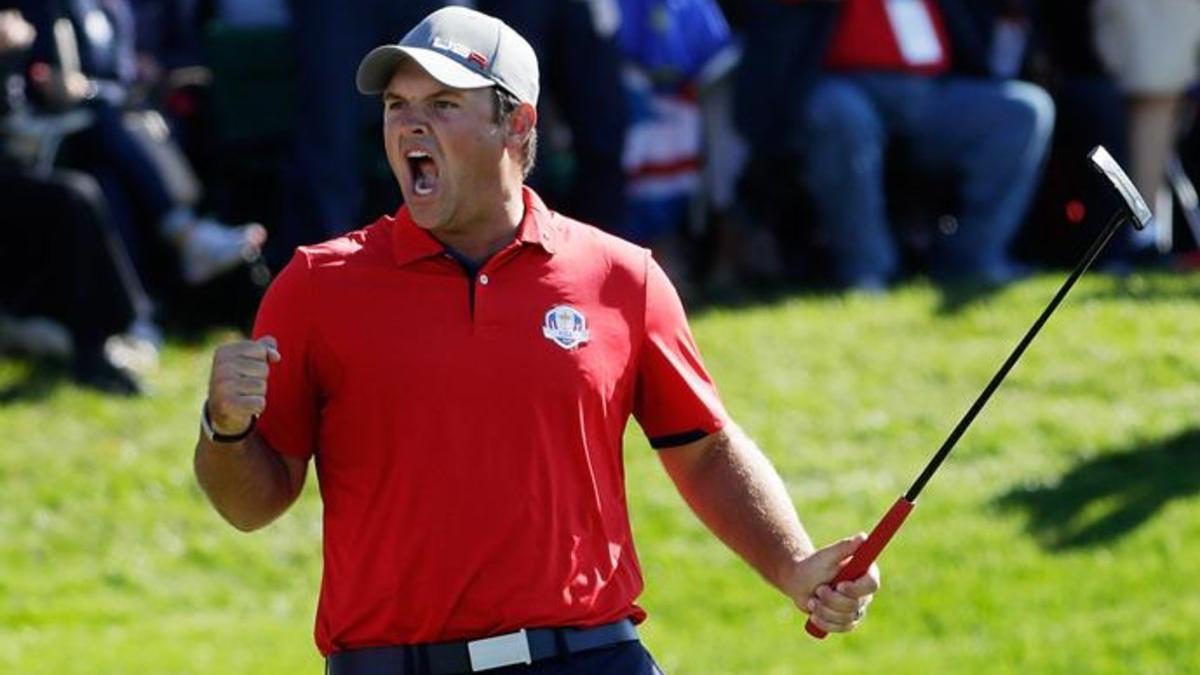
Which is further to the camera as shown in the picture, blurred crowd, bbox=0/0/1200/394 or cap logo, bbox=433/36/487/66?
blurred crowd, bbox=0/0/1200/394

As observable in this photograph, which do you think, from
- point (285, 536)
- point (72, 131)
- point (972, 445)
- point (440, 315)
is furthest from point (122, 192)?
point (440, 315)

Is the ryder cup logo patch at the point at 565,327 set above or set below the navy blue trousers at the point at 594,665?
above

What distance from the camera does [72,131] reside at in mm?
11664

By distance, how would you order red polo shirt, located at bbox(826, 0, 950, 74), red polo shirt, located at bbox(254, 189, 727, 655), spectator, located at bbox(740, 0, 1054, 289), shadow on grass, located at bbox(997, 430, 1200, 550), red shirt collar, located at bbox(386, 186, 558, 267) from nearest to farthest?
red polo shirt, located at bbox(254, 189, 727, 655) < red shirt collar, located at bbox(386, 186, 558, 267) < shadow on grass, located at bbox(997, 430, 1200, 550) < spectator, located at bbox(740, 0, 1054, 289) < red polo shirt, located at bbox(826, 0, 950, 74)

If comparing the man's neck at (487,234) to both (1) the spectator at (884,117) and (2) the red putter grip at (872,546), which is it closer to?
(2) the red putter grip at (872,546)

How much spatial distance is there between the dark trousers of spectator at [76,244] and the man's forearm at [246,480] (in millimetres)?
5794

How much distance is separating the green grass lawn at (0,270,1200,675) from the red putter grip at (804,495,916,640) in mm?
3538

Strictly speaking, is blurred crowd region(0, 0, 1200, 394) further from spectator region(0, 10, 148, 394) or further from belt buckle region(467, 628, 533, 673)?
belt buckle region(467, 628, 533, 673)

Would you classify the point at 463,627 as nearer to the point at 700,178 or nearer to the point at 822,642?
the point at 822,642

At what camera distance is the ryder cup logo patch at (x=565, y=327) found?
17.9 feet

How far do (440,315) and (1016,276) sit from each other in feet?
27.2

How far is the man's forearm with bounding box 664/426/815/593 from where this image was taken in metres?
5.69

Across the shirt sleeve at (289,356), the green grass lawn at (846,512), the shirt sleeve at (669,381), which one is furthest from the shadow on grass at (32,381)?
the shirt sleeve at (289,356)

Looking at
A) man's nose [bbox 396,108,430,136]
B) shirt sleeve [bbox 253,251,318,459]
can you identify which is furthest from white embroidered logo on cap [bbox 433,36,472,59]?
shirt sleeve [bbox 253,251,318,459]
